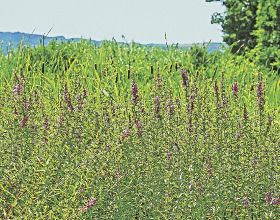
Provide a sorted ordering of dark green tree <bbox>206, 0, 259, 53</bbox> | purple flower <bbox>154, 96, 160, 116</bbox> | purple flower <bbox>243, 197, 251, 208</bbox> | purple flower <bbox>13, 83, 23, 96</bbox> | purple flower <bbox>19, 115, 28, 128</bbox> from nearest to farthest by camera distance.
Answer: purple flower <bbox>243, 197, 251, 208</bbox>
purple flower <bbox>19, 115, 28, 128</bbox>
purple flower <bbox>154, 96, 160, 116</bbox>
purple flower <bbox>13, 83, 23, 96</bbox>
dark green tree <bbox>206, 0, 259, 53</bbox>

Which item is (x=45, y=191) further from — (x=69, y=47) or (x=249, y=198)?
(x=69, y=47)

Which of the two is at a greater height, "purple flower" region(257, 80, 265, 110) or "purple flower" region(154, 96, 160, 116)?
"purple flower" region(257, 80, 265, 110)

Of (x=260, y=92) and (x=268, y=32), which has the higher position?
(x=268, y=32)

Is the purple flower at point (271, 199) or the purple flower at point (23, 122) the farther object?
the purple flower at point (23, 122)

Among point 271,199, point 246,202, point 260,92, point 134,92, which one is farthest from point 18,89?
point 271,199


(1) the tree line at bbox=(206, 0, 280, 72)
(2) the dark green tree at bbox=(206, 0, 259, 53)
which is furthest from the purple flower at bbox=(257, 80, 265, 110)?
(2) the dark green tree at bbox=(206, 0, 259, 53)

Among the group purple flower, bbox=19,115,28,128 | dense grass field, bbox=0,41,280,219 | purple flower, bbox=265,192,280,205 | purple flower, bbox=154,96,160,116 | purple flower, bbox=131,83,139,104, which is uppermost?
purple flower, bbox=131,83,139,104

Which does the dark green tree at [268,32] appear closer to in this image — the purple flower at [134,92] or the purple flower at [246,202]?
the purple flower at [134,92]

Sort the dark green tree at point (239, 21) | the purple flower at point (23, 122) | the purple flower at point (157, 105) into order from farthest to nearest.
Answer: the dark green tree at point (239, 21), the purple flower at point (157, 105), the purple flower at point (23, 122)

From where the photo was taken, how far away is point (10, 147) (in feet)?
16.0

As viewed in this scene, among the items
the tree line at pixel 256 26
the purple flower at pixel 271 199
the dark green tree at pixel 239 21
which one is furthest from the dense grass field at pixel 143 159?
the dark green tree at pixel 239 21

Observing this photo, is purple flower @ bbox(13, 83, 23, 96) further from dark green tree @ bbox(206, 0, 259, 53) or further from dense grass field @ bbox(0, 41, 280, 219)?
dark green tree @ bbox(206, 0, 259, 53)

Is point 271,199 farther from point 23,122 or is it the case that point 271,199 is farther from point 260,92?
point 23,122

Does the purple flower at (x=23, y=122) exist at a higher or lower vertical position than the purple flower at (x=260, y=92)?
lower
